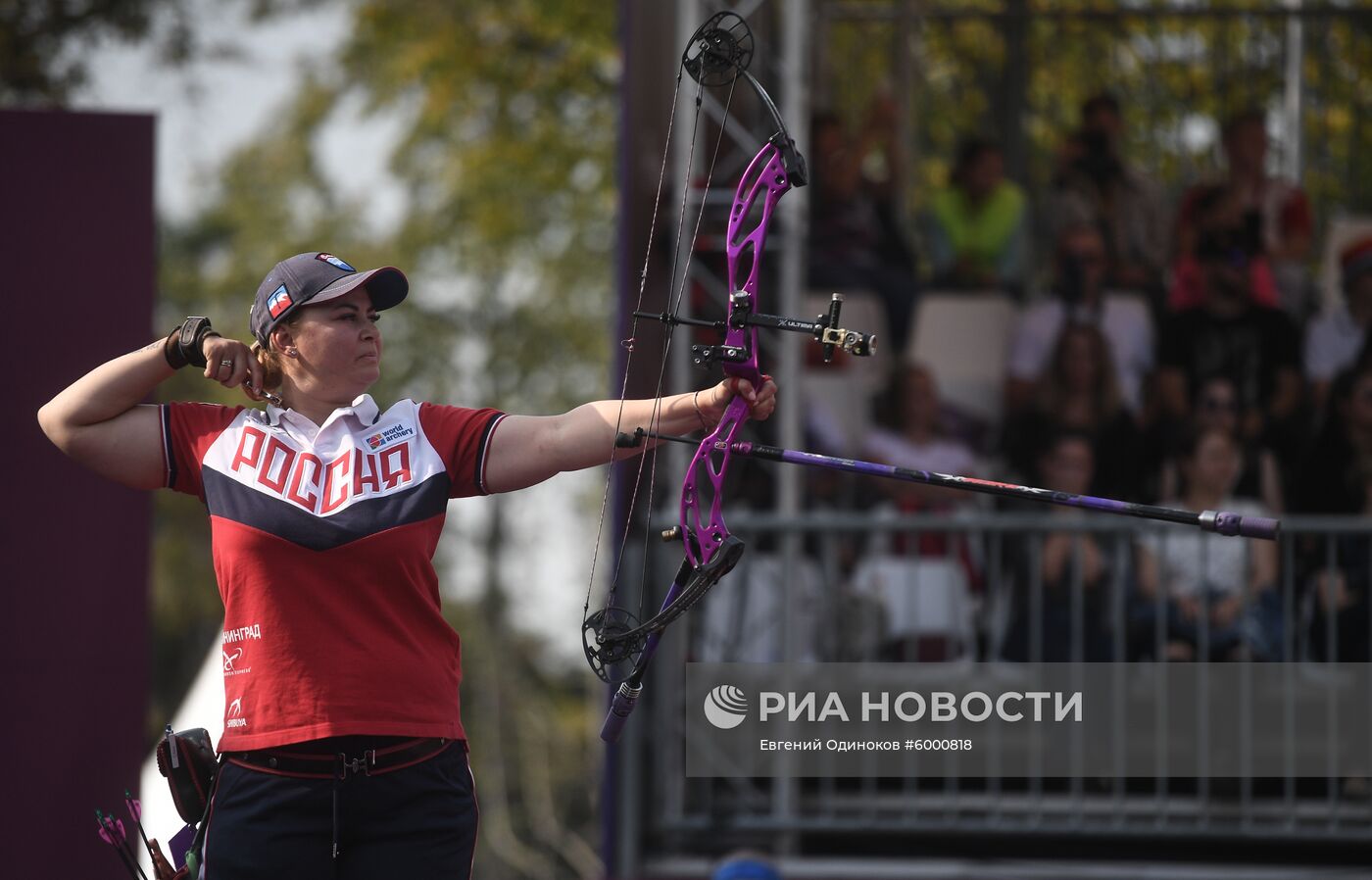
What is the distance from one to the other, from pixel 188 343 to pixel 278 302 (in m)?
0.17

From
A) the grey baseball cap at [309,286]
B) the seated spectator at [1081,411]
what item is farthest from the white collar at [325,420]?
the seated spectator at [1081,411]

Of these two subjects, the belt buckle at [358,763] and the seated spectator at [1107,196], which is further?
the seated spectator at [1107,196]

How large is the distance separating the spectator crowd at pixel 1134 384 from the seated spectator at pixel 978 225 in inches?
0.4

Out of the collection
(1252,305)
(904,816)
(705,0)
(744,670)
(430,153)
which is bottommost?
(904,816)

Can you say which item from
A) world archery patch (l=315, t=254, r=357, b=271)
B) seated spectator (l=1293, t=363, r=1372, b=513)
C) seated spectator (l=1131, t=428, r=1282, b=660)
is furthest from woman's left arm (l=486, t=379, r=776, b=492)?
seated spectator (l=1293, t=363, r=1372, b=513)

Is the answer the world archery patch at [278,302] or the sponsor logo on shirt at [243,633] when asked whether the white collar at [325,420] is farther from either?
the sponsor logo on shirt at [243,633]

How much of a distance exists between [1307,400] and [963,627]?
202 cm

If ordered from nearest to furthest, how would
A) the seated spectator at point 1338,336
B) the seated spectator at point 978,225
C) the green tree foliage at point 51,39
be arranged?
the seated spectator at point 1338,336
the seated spectator at point 978,225
the green tree foliage at point 51,39

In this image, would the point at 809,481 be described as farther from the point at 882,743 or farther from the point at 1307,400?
the point at 1307,400

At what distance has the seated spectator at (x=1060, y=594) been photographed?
604cm

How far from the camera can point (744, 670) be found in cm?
605

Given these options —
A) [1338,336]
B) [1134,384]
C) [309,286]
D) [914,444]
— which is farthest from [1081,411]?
[309,286]

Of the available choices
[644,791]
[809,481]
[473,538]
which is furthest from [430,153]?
[644,791]

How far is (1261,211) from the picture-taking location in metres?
7.96
